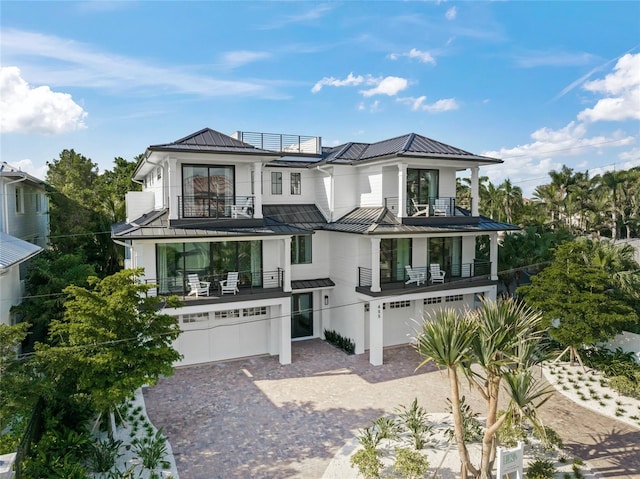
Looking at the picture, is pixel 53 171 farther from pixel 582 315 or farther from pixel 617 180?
pixel 617 180

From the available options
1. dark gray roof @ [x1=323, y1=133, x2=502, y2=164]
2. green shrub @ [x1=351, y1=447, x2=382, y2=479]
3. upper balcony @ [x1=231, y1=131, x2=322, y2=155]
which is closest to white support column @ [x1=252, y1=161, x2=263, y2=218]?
dark gray roof @ [x1=323, y1=133, x2=502, y2=164]

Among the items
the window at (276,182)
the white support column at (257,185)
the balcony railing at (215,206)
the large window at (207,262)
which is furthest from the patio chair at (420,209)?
the balcony railing at (215,206)

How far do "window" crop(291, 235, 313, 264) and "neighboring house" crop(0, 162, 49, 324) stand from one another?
9.85 m

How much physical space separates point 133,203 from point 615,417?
20.3m

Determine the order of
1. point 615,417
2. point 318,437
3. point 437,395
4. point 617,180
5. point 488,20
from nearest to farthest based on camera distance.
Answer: point 318,437 → point 615,417 → point 437,395 → point 488,20 → point 617,180

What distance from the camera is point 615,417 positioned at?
13250mm

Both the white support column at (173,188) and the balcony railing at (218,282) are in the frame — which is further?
the balcony railing at (218,282)

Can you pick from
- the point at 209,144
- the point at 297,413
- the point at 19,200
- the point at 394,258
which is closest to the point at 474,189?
the point at 394,258

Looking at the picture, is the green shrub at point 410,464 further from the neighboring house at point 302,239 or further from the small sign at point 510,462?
the neighboring house at point 302,239

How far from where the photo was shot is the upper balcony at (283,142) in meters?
22.5

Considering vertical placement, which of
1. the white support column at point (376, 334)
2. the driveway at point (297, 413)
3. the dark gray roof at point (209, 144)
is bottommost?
the driveway at point (297, 413)

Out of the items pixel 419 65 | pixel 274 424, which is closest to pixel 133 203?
pixel 274 424

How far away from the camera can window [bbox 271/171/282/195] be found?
2103cm

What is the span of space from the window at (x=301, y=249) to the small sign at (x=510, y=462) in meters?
12.3
